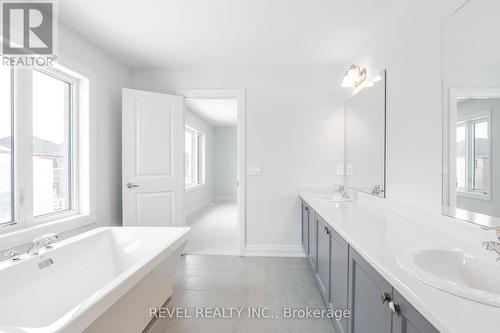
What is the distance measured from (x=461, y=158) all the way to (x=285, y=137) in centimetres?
207

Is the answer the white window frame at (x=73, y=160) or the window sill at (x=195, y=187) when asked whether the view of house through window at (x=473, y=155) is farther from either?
the window sill at (x=195, y=187)

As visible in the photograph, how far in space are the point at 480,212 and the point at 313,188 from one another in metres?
2.04

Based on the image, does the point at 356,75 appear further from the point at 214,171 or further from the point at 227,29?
the point at 214,171

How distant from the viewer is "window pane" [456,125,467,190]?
1.16 metres

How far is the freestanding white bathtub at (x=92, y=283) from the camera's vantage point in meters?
1.11

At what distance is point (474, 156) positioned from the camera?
43.1 inches

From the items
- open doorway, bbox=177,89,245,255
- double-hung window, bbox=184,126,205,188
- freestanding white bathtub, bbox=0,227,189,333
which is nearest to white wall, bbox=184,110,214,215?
open doorway, bbox=177,89,245,255

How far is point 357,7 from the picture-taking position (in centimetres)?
195

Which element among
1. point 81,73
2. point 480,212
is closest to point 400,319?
point 480,212

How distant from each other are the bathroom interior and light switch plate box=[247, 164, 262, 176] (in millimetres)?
26

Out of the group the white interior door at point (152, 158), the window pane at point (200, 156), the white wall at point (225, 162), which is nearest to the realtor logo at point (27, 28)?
the white interior door at point (152, 158)

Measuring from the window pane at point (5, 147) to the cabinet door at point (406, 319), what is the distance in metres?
2.50

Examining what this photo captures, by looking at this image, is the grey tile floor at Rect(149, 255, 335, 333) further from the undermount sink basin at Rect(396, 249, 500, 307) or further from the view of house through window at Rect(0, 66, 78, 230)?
the view of house through window at Rect(0, 66, 78, 230)

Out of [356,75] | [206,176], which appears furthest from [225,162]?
[356,75]
